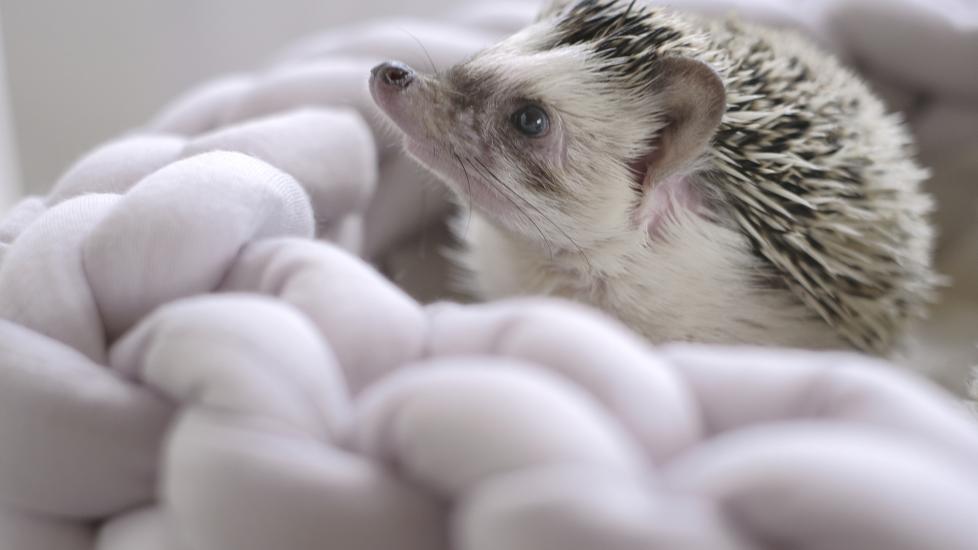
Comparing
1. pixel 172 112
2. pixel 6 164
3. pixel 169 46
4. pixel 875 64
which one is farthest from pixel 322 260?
pixel 169 46

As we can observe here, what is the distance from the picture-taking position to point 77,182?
1008mm

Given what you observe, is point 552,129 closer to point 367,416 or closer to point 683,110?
point 683,110

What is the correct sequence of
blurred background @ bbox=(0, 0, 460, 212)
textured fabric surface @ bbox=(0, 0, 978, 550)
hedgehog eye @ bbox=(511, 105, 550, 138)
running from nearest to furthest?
textured fabric surface @ bbox=(0, 0, 978, 550), hedgehog eye @ bbox=(511, 105, 550, 138), blurred background @ bbox=(0, 0, 460, 212)

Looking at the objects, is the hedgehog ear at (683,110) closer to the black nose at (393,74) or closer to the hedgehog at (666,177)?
the hedgehog at (666,177)

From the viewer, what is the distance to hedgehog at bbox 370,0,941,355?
108 cm

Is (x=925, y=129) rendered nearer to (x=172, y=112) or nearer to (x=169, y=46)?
(x=172, y=112)

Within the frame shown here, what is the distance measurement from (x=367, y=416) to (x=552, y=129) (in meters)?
0.59

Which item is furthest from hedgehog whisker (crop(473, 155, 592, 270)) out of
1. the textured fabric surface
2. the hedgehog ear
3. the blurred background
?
the blurred background

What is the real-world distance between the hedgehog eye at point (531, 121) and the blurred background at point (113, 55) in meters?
1.30

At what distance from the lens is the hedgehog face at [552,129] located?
108 centimetres

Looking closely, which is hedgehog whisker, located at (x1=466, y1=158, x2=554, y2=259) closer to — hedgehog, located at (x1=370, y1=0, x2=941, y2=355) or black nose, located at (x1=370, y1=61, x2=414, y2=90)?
hedgehog, located at (x1=370, y1=0, x2=941, y2=355)

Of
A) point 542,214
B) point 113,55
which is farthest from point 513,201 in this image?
point 113,55

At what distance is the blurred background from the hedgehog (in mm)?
1272

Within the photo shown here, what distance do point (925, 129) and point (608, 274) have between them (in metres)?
0.77
